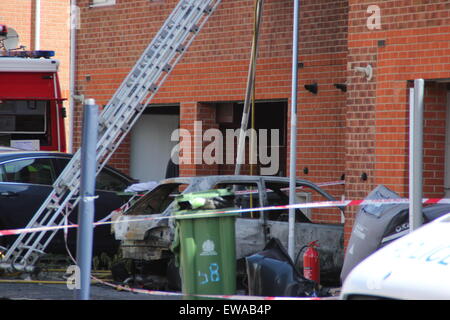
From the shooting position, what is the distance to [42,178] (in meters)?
12.9

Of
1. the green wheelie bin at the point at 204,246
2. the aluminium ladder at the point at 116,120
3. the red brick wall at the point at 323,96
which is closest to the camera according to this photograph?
the green wheelie bin at the point at 204,246

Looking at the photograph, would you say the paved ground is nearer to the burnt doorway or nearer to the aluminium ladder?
the aluminium ladder

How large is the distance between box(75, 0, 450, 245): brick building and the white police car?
613cm

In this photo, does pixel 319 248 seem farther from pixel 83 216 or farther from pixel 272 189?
pixel 83 216

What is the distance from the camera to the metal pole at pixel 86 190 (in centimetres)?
502

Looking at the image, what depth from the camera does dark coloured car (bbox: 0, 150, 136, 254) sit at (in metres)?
12.4

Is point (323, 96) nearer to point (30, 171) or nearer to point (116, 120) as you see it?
point (116, 120)

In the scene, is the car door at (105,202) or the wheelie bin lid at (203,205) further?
the car door at (105,202)

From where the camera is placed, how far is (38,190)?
1268 cm

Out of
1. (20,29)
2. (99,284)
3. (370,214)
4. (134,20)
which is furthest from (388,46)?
(20,29)

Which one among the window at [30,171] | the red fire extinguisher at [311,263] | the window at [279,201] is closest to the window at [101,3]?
the window at [30,171]

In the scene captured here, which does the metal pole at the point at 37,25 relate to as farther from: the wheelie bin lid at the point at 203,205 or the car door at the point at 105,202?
the wheelie bin lid at the point at 203,205

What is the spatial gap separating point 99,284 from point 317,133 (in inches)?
159

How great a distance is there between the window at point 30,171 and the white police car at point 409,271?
8682 mm
